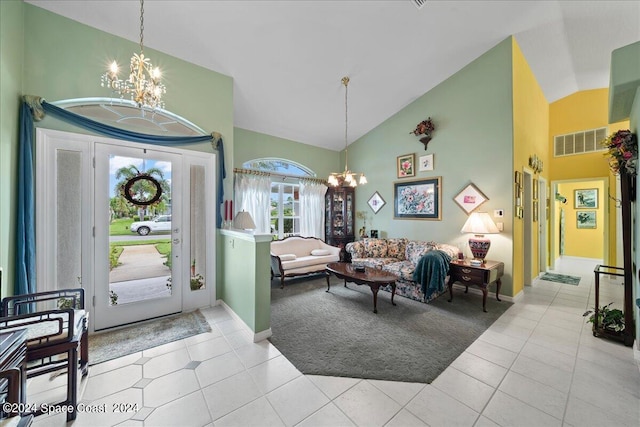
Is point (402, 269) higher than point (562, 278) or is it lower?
higher

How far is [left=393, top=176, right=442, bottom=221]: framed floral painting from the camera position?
14.8 ft

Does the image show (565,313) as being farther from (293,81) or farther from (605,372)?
(293,81)

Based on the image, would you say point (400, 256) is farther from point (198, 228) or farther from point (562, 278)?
point (198, 228)

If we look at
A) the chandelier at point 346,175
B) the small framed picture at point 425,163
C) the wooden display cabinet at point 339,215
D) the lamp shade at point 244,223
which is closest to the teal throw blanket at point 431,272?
the chandelier at point 346,175

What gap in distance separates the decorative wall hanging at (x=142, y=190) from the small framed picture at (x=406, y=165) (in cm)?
430

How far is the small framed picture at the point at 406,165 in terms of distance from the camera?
488 centimetres

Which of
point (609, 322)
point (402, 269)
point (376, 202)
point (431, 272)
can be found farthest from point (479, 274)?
point (376, 202)

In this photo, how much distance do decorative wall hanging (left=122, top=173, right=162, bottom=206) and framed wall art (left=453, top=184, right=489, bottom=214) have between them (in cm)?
460

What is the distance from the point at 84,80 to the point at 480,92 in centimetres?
533

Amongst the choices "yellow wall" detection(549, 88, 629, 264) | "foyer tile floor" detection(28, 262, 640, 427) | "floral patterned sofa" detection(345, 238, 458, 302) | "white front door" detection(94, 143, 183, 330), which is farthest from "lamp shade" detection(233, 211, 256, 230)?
"yellow wall" detection(549, 88, 629, 264)

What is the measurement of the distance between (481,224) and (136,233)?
Result: 4.68 m

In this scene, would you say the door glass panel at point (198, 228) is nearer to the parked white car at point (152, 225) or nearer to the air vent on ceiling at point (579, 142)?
the parked white car at point (152, 225)

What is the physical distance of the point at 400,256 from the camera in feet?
15.2

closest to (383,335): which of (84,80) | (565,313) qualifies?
(565,313)
